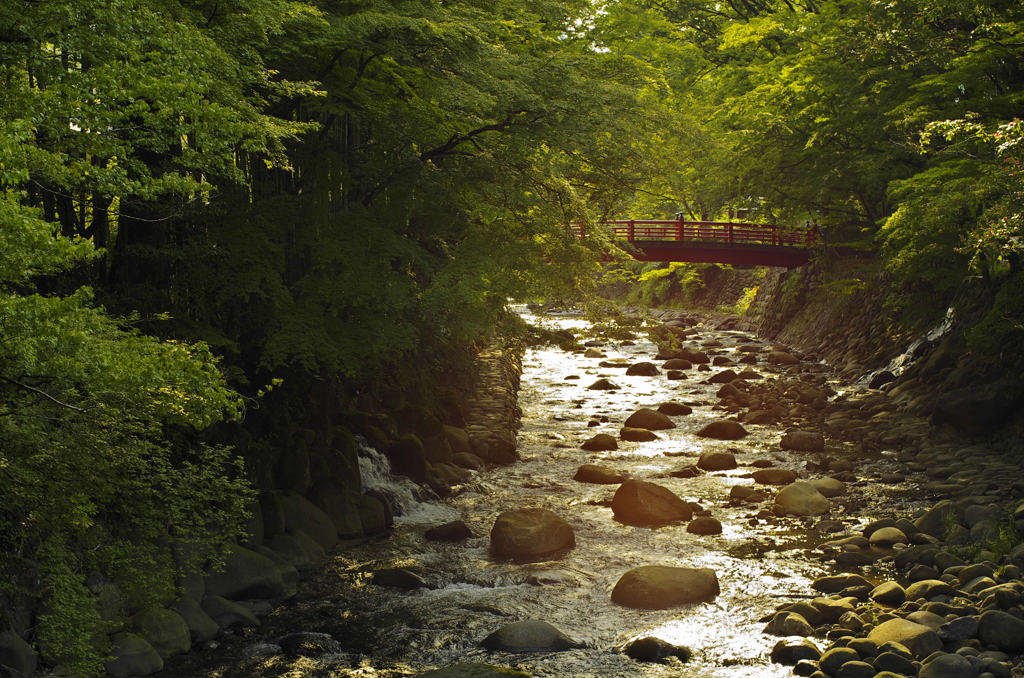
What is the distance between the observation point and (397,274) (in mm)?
12156

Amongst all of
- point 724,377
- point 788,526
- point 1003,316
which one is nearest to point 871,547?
point 788,526

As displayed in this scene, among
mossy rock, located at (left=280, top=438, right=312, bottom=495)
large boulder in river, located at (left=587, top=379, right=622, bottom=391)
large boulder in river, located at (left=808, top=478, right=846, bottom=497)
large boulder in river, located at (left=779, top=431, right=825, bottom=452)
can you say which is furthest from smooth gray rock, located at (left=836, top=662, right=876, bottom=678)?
large boulder in river, located at (left=587, top=379, right=622, bottom=391)

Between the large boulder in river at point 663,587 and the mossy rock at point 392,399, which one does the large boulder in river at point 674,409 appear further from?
the large boulder in river at point 663,587

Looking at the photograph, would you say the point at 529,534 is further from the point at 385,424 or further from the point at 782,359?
the point at 782,359

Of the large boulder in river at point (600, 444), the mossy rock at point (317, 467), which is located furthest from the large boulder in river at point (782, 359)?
the mossy rock at point (317, 467)

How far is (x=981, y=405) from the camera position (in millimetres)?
15750

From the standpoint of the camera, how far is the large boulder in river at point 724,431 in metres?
18.4

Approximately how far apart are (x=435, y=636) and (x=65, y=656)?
353 cm

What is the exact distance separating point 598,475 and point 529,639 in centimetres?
658

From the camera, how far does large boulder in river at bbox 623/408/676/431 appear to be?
1931 cm

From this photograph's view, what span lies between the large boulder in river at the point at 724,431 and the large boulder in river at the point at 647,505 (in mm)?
5589

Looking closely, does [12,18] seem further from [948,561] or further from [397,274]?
[948,561]

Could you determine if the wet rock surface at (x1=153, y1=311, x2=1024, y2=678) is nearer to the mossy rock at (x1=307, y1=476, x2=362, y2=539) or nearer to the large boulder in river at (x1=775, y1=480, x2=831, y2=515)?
the large boulder in river at (x1=775, y1=480, x2=831, y2=515)

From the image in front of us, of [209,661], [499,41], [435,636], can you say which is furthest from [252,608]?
[499,41]
